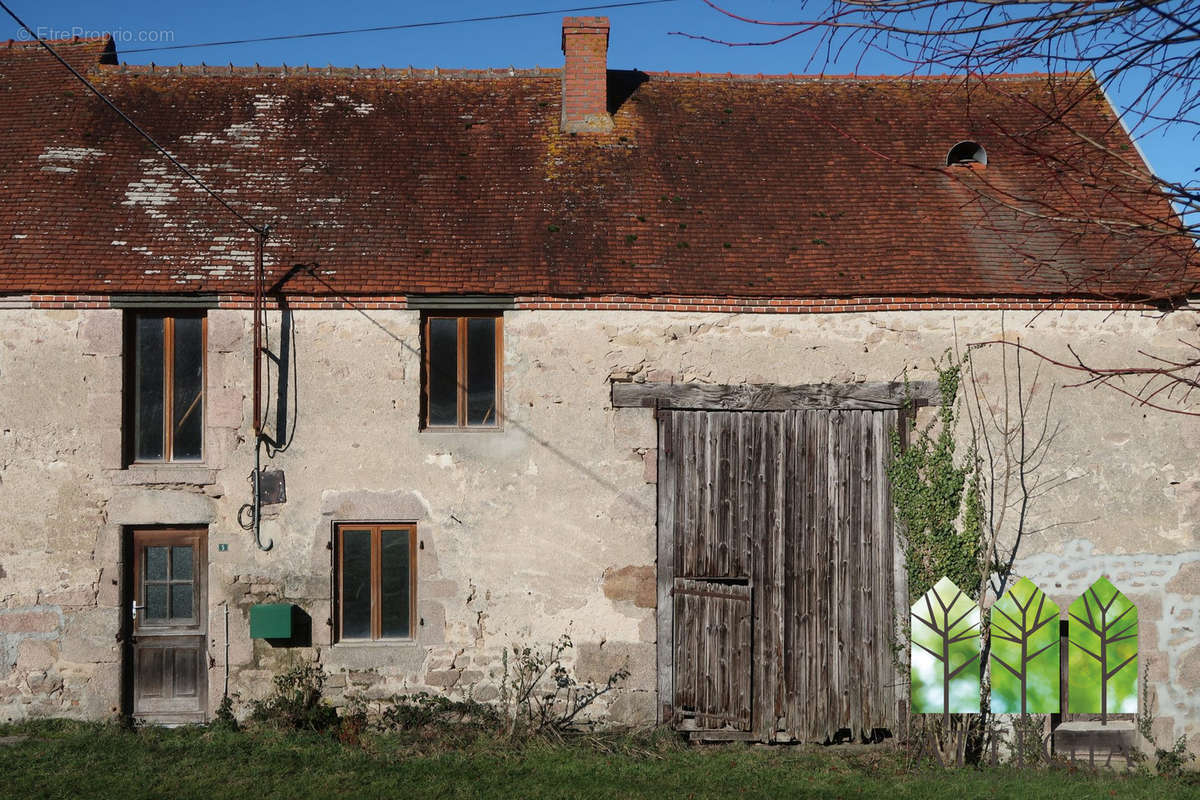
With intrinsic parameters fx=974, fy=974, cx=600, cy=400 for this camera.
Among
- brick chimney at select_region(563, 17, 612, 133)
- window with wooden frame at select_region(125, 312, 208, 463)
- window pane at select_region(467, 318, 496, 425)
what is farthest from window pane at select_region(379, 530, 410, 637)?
brick chimney at select_region(563, 17, 612, 133)

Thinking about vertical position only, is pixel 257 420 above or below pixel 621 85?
below

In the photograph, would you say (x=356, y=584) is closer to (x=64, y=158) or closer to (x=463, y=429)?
(x=463, y=429)

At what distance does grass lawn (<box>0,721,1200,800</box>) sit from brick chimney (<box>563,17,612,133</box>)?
7.18 m

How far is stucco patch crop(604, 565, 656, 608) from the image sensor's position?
31.2 feet

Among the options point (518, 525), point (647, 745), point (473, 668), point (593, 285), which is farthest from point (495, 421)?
point (647, 745)

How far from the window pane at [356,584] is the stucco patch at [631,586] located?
7.75 feet

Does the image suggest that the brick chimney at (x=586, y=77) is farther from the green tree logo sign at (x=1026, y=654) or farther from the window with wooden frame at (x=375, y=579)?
the green tree logo sign at (x=1026, y=654)

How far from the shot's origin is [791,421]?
31.6 ft

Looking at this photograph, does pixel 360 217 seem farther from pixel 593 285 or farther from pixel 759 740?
pixel 759 740

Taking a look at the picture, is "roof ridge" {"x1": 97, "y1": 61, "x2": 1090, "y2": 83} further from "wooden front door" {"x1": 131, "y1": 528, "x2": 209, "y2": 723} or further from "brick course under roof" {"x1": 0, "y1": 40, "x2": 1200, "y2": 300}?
"wooden front door" {"x1": 131, "y1": 528, "x2": 209, "y2": 723}

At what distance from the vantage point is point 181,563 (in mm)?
9617

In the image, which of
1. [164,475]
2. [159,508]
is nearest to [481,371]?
[164,475]

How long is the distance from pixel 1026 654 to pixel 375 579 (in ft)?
20.2

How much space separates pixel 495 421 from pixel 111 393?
12.1 ft
